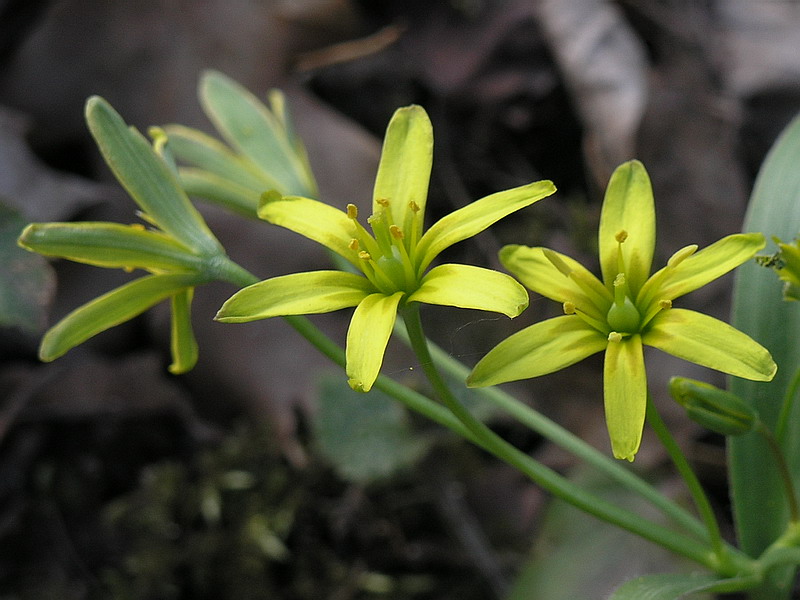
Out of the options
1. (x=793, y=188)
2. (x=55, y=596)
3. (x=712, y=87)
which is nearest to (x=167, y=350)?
(x=55, y=596)

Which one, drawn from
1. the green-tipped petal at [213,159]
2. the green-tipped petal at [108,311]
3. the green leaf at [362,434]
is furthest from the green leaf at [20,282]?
the green leaf at [362,434]

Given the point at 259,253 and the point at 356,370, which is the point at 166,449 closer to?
the point at 259,253

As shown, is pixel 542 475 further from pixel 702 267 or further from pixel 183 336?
pixel 183 336

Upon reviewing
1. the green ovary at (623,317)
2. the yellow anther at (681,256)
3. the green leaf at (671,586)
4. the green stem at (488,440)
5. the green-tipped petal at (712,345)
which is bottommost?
the green leaf at (671,586)

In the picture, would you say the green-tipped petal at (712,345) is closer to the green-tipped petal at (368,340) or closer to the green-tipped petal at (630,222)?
the green-tipped petal at (630,222)

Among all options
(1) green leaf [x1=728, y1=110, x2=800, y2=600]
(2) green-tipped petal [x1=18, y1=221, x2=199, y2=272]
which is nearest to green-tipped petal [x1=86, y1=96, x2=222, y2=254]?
(2) green-tipped petal [x1=18, y1=221, x2=199, y2=272]

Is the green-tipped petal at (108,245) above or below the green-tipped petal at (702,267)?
below
